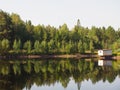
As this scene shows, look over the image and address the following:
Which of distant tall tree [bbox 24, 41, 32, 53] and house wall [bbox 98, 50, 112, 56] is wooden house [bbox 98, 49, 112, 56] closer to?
house wall [bbox 98, 50, 112, 56]

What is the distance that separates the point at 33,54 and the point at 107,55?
63.6 feet

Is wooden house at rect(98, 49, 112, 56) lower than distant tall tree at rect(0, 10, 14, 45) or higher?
lower

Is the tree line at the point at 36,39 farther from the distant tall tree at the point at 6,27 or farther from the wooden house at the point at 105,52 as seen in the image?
the wooden house at the point at 105,52

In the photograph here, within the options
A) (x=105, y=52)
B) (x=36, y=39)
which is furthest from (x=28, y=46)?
(x=105, y=52)

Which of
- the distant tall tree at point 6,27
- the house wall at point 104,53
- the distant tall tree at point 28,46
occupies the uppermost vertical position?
the distant tall tree at point 6,27

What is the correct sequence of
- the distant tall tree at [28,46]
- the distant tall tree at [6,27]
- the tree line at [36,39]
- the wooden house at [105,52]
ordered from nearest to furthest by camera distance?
1. the distant tall tree at [28,46]
2. the tree line at [36,39]
3. the wooden house at [105,52]
4. the distant tall tree at [6,27]

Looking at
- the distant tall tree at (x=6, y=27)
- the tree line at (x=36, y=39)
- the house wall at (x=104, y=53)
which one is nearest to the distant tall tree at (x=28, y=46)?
the tree line at (x=36, y=39)

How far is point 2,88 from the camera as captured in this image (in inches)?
1021

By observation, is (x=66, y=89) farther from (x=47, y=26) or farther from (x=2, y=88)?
(x=47, y=26)

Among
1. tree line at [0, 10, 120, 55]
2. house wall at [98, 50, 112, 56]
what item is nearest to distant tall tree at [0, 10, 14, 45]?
tree line at [0, 10, 120, 55]

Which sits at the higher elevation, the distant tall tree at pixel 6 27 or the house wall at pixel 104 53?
the distant tall tree at pixel 6 27

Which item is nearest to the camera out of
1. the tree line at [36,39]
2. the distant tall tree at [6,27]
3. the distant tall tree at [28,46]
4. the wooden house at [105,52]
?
the distant tall tree at [28,46]

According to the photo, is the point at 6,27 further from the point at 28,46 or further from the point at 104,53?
the point at 104,53

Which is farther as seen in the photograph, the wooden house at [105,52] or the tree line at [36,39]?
the wooden house at [105,52]
